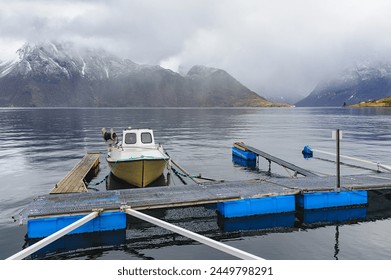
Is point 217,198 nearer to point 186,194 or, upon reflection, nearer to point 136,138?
point 186,194

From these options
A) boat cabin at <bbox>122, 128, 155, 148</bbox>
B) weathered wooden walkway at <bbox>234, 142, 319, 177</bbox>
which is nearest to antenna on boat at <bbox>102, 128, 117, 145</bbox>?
boat cabin at <bbox>122, 128, 155, 148</bbox>

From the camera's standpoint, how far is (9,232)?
17594 mm

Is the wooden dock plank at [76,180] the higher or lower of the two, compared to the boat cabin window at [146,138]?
lower

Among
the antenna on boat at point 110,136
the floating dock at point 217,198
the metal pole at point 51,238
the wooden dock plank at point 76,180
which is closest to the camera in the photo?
the metal pole at point 51,238

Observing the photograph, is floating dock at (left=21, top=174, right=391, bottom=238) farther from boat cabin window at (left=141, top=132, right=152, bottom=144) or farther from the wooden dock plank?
boat cabin window at (left=141, top=132, right=152, bottom=144)

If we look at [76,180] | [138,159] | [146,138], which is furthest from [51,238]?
[146,138]

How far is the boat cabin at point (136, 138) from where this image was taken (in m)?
28.8

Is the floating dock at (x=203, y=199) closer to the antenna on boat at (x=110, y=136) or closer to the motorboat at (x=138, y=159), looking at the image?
the motorboat at (x=138, y=159)

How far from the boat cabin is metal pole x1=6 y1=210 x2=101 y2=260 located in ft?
41.3

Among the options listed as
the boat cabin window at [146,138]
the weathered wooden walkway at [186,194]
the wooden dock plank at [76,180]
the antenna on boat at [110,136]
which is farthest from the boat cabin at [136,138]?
the weathered wooden walkway at [186,194]

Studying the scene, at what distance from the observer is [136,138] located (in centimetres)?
2912

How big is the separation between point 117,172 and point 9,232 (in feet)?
35.1

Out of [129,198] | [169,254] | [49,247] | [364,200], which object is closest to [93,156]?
[129,198]

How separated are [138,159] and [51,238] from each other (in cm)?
1213
